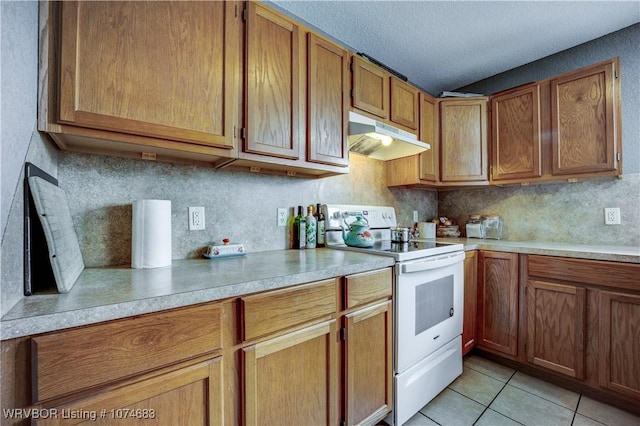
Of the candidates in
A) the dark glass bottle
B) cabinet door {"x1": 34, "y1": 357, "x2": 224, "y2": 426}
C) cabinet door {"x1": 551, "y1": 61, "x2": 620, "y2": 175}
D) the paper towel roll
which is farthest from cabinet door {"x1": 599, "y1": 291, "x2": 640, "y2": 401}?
the paper towel roll

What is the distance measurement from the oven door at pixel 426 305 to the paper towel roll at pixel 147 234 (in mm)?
1152

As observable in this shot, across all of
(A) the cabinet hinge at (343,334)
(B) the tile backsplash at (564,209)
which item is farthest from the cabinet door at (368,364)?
(B) the tile backsplash at (564,209)

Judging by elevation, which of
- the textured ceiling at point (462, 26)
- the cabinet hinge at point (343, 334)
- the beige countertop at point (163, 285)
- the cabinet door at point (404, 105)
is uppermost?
the textured ceiling at point (462, 26)

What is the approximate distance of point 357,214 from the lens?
1989mm

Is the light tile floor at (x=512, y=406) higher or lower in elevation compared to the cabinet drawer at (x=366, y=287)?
lower

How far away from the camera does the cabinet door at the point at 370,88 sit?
174cm

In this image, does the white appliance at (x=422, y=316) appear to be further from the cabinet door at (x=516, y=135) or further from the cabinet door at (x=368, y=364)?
the cabinet door at (x=516, y=135)

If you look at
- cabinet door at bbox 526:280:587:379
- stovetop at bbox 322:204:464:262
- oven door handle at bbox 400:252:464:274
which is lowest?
cabinet door at bbox 526:280:587:379

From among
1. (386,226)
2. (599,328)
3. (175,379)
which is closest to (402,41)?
(386,226)

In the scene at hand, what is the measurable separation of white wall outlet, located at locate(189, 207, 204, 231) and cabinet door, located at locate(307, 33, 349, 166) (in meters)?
0.66

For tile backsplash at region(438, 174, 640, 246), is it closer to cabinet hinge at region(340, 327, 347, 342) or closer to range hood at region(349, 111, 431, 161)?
range hood at region(349, 111, 431, 161)

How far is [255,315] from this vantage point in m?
0.95

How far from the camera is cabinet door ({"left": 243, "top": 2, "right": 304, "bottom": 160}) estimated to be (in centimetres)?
130

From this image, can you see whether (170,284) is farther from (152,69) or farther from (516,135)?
(516,135)
